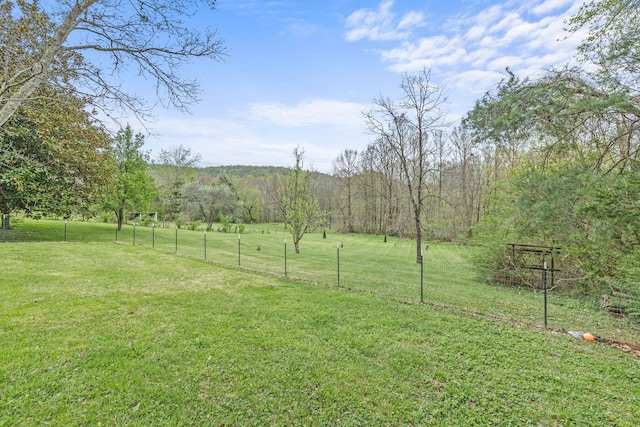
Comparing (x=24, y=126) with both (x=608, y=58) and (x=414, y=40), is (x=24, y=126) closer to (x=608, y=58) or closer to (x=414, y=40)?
(x=414, y=40)

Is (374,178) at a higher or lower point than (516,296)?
higher

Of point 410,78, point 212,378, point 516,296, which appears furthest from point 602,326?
point 410,78

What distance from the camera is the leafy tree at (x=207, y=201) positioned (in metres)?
32.1

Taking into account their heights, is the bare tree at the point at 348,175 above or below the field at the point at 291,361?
above

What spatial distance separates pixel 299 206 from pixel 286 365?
1182cm

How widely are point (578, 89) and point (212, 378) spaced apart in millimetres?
8156

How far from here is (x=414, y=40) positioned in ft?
33.1

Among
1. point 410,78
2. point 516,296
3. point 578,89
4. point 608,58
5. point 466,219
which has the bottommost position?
point 516,296

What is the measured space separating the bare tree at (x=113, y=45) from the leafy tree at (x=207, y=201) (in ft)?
89.0

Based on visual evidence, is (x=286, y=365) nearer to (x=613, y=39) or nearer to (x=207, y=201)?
(x=613, y=39)

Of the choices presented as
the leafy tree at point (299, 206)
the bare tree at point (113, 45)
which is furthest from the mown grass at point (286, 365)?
the leafy tree at point (299, 206)

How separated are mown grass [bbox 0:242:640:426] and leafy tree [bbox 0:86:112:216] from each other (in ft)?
19.0

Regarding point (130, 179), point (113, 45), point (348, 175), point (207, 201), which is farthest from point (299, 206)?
point (348, 175)

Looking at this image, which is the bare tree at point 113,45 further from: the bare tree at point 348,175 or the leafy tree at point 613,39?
the bare tree at point 348,175
